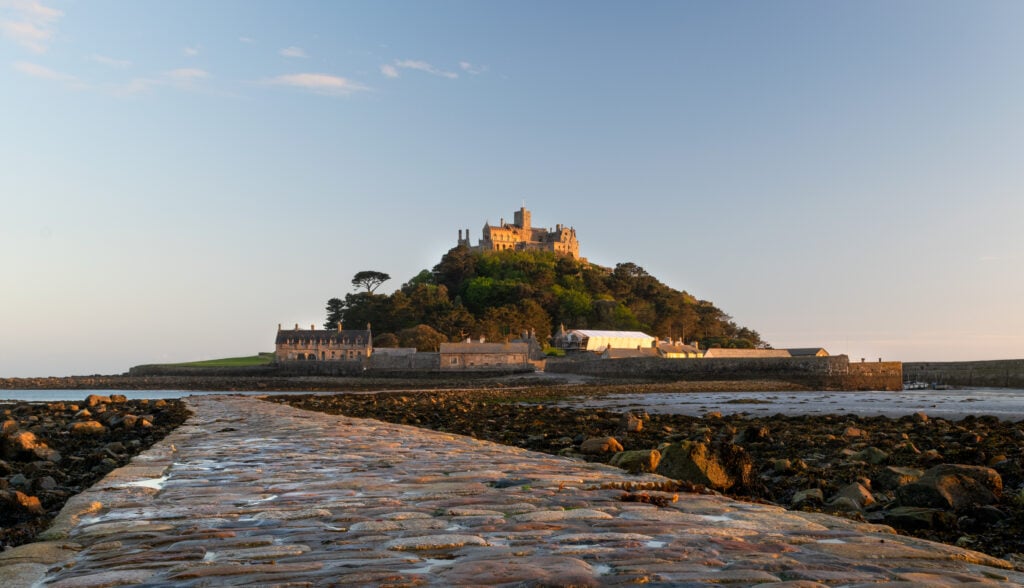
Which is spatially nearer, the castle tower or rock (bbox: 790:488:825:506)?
rock (bbox: 790:488:825:506)

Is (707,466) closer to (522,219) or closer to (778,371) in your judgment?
(778,371)

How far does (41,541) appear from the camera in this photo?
4211mm

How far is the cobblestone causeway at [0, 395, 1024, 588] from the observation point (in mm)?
3252

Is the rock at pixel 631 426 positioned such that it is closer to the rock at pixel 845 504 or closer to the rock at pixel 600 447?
the rock at pixel 600 447

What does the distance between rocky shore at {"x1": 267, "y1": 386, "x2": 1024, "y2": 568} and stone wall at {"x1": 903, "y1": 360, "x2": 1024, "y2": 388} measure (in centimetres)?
3935

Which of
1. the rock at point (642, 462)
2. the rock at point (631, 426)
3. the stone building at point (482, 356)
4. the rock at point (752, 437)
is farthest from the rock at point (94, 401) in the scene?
the stone building at point (482, 356)

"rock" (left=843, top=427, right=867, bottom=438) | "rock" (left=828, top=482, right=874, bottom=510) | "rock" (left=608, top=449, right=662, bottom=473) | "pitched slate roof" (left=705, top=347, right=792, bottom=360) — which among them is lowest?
"rock" (left=843, top=427, right=867, bottom=438)

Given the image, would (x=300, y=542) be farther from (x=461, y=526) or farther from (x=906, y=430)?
(x=906, y=430)

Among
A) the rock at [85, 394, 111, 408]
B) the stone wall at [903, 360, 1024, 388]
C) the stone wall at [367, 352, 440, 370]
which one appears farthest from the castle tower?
the rock at [85, 394, 111, 408]

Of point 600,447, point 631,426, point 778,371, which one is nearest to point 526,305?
point 778,371

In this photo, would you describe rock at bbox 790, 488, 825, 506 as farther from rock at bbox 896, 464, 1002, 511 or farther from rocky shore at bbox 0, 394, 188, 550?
rocky shore at bbox 0, 394, 188, 550

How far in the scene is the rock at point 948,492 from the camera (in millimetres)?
6094

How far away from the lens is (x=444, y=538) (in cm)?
406

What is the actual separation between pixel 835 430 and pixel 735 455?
822 cm
